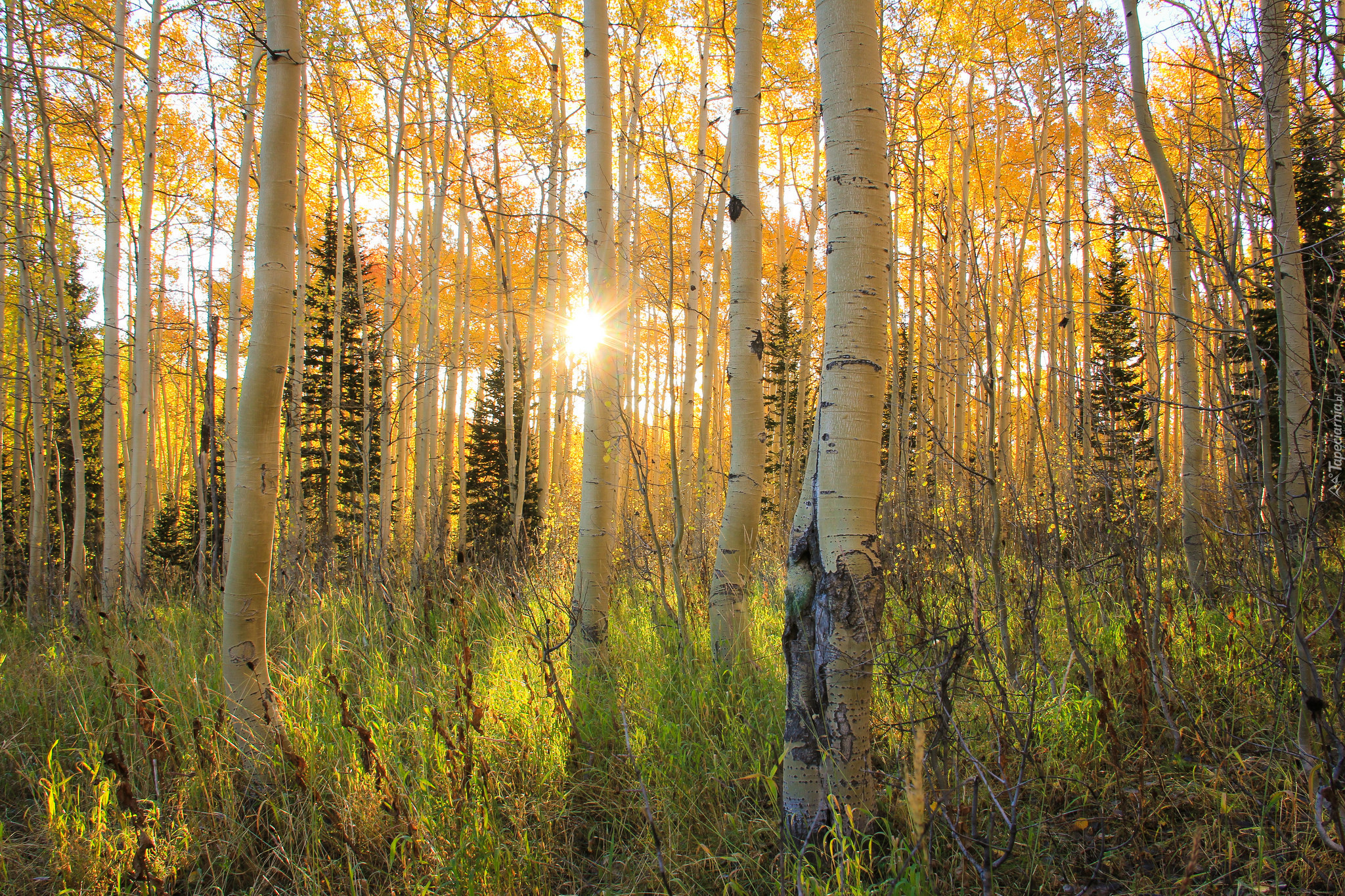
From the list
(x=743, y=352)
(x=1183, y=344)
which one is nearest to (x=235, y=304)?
(x=743, y=352)

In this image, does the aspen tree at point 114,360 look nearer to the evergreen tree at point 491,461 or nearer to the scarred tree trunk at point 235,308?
the scarred tree trunk at point 235,308

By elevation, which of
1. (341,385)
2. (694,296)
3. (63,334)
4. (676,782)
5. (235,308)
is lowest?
(676,782)

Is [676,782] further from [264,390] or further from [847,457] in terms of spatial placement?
[264,390]

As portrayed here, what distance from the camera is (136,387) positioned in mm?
5512

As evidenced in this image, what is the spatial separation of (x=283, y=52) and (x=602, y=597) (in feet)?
9.15

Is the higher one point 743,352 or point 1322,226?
point 1322,226

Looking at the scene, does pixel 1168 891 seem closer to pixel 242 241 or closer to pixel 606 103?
pixel 606 103

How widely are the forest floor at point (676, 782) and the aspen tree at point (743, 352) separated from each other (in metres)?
0.35

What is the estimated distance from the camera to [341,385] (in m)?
9.48

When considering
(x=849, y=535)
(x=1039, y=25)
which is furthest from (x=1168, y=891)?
(x=1039, y=25)

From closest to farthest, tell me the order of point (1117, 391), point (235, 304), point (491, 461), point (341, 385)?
point (1117, 391), point (235, 304), point (341, 385), point (491, 461)

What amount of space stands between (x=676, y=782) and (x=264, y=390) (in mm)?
2173

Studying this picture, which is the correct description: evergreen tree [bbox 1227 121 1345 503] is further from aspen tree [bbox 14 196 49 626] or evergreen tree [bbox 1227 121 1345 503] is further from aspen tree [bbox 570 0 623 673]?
aspen tree [bbox 14 196 49 626]

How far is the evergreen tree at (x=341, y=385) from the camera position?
10.0 metres
